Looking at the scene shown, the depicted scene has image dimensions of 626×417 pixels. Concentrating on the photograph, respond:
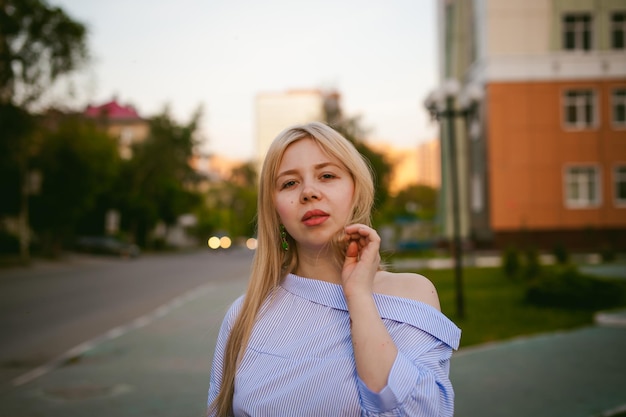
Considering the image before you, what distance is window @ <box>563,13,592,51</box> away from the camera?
32312mm

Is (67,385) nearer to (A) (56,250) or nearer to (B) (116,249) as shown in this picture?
(A) (56,250)

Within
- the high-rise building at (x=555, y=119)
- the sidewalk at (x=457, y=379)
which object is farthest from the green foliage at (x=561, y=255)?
the sidewalk at (x=457, y=379)

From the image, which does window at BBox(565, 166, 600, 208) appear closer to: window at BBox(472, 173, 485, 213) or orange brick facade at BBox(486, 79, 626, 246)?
orange brick facade at BBox(486, 79, 626, 246)

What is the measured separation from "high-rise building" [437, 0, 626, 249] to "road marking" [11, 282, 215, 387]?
62.6 feet

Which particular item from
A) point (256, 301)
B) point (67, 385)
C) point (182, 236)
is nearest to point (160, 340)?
point (67, 385)

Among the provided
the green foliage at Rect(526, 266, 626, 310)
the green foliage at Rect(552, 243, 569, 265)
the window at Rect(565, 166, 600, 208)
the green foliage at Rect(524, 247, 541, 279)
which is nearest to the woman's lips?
the green foliage at Rect(526, 266, 626, 310)

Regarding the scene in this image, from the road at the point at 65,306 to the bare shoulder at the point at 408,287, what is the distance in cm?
729

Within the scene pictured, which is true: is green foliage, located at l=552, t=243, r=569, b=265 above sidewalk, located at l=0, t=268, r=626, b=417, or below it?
below

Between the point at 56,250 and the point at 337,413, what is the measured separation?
44.3 meters

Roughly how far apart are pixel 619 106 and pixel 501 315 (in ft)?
80.6

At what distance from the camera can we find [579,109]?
3278 cm

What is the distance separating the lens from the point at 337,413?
6.01 ft

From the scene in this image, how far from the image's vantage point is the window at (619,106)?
32375 mm

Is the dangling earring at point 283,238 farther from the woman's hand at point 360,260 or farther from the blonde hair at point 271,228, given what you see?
the woman's hand at point 360,260
